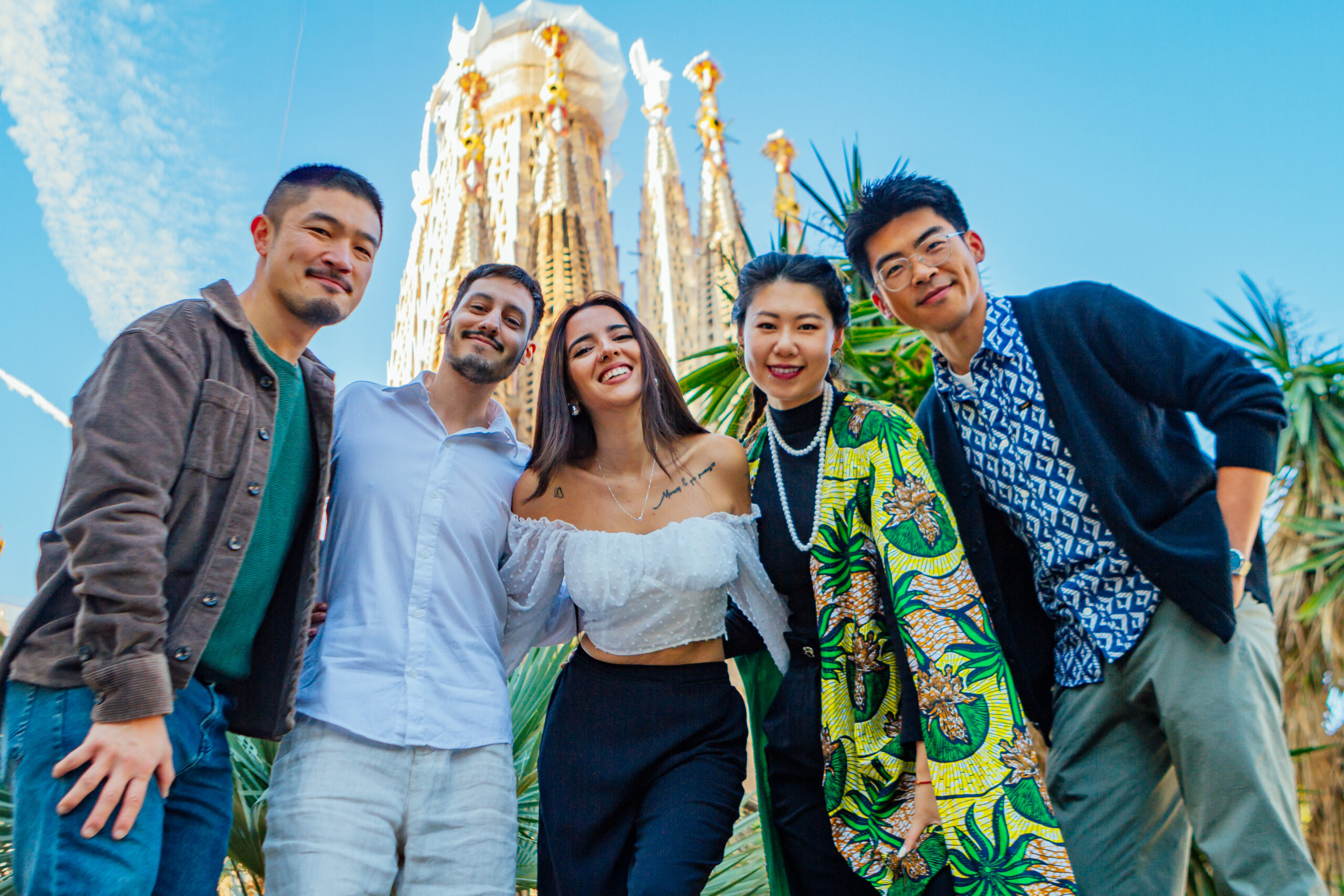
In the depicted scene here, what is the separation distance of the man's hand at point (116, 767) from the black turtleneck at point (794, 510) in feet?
4.83

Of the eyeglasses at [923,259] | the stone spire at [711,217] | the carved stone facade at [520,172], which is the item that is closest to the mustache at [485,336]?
the eyeglasses at [923,259]

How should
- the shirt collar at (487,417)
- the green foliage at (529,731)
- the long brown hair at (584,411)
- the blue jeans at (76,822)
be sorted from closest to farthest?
the blue jeans at (76,822)
the shirt collar at (487,417)
the long brown hair at (584,411)
the green foliage at (529,731)

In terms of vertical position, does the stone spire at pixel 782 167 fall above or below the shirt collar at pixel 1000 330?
above

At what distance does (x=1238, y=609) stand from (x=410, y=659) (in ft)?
6.53

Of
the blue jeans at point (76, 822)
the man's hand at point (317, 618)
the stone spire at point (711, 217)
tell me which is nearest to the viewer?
the blue jeans at point (76, 822)

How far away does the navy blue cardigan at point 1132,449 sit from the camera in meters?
1.97

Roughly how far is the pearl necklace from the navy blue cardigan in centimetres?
37

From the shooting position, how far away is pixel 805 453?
2389 mm

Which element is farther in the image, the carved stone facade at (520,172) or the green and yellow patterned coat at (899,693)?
the carved stone facade at (520,172)

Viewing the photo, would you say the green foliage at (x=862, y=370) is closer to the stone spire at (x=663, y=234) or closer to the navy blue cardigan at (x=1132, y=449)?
the navy blue cardigan at (x=1132, y=449)

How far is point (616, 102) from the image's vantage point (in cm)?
1898

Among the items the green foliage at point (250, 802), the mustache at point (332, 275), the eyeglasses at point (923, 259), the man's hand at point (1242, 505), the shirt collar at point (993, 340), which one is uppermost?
the eyeglasses at point (923, 259)

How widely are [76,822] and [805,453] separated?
1.78m

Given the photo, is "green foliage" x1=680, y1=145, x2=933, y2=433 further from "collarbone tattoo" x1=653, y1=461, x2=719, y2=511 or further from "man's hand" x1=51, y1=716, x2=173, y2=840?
"man's hand" x1=51, y1=716, x2=173, y2=840
